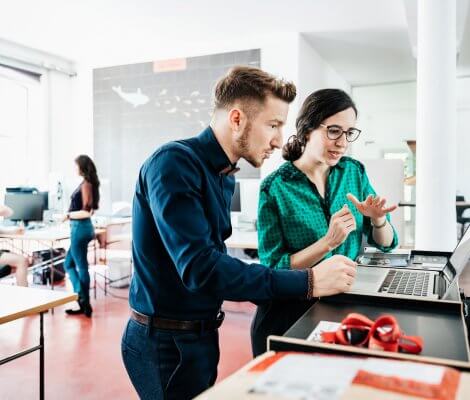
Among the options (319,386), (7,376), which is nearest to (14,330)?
(7,376)

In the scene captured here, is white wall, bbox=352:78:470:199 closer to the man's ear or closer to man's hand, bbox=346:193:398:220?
man's hand, bbox=346:193:398:220

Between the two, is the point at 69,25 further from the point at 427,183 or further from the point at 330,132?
the point at 330,132

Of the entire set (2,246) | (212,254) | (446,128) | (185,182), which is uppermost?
(446,128)

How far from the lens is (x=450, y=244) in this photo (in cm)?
349

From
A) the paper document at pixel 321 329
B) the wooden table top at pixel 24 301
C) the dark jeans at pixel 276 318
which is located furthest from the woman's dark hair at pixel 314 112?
the wooden table top at pixel 24 301

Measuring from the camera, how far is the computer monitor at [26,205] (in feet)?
17.1

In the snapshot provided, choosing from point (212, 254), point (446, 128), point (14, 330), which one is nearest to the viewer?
point (212, 254)

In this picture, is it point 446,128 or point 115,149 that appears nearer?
point 446,128

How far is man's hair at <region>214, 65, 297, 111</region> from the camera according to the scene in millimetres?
1109

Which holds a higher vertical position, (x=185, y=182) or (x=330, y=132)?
(x=330, y=132)

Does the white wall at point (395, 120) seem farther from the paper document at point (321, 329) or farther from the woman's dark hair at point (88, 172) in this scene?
the paper document at point (321, 329)

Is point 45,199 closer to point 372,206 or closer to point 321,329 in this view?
point 372,206

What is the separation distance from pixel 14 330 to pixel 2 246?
2.66m

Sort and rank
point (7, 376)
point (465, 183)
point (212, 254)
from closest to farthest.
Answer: point (212, 254)
point (7, 376)
point (465, 183)
